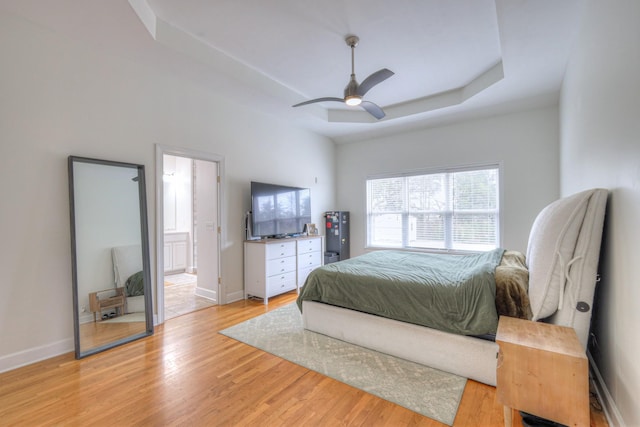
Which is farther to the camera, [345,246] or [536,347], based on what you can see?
[345,246]

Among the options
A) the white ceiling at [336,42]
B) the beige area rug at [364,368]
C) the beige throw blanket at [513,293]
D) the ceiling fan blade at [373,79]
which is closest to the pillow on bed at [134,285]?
the beige area rug at [364,368]

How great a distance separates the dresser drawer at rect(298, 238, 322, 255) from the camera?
4.73m

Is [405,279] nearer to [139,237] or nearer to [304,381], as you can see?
[304,381]

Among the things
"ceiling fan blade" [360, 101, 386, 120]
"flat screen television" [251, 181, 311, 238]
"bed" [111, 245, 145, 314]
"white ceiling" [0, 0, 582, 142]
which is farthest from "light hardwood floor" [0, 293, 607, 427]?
"white ceiling" [0, 0, 582, 142]

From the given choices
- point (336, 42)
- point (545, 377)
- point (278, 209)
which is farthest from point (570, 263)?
point (278, 209)

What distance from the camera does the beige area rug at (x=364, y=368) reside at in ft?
6.33

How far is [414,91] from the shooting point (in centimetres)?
425

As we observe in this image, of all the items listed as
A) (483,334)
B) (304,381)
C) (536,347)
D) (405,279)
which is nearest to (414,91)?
(405,279)

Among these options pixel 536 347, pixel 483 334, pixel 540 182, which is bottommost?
pixel 483 334

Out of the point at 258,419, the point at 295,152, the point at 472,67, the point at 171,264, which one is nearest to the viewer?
the point at 258,419

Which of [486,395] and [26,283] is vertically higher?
[26,283]

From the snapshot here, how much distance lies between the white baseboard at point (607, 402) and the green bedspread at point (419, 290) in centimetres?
66

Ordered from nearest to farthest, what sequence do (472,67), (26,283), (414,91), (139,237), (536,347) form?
(536,347), (26,283), (139,237), (472,67), (414,91)

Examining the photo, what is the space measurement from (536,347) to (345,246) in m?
4.53
